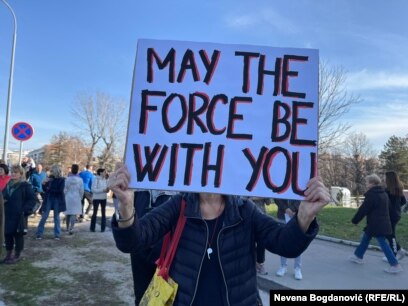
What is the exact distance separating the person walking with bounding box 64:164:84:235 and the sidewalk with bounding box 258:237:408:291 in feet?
16.5

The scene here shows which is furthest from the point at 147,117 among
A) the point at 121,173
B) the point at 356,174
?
the point at 356,174

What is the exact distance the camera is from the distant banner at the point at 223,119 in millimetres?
2232

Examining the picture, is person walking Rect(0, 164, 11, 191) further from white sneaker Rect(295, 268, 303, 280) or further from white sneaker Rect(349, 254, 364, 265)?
white sneaker Rect(349, 254, 364, 265)

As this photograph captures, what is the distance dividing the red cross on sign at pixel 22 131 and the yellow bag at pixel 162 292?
36.1 ft

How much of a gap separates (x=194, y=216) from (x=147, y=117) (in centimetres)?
63

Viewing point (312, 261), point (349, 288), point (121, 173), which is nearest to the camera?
point (121, 173)

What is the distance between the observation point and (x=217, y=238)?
2191 mm

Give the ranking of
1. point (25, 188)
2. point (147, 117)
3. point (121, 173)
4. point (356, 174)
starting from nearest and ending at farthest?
point (121, 173) → point (147, 117) → point (25, 188) → point (356, 174)

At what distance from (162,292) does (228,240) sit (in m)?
0.46

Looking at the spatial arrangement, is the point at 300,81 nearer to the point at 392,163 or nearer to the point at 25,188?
the point at 25,188

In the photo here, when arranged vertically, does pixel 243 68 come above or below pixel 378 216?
above

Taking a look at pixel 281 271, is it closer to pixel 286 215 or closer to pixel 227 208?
pixel 286 215

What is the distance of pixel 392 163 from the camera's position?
59688 mm

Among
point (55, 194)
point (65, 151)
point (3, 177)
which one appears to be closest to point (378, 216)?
point (3, 177)
